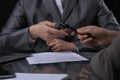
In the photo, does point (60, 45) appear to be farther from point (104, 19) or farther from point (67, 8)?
point (104, 19)

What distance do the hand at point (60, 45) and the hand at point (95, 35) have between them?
97 millimetres

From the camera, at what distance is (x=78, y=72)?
51.6 inches

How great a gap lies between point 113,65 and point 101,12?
48.1 inches

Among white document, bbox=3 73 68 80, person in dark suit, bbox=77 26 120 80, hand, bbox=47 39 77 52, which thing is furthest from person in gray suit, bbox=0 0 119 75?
person in dark suit, bbox=77 26 120 80

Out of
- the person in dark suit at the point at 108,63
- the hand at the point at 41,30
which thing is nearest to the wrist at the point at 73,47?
the hand at the point at 41,30

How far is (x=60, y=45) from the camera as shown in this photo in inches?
71.1

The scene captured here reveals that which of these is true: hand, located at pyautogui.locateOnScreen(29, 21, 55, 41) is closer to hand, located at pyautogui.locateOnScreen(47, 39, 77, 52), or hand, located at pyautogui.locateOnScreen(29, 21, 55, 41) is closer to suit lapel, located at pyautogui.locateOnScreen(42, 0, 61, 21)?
hand, located at pyautogui.locateOnScreen(47, 39, 77, 52)

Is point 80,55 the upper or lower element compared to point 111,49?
lower

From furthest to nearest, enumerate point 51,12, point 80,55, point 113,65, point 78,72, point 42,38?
point 51,12, point 42,38, point 80,55, point 78,72, point 113,65

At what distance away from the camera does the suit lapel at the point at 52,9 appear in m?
2.03

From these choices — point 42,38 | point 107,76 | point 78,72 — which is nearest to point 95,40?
point 42,38

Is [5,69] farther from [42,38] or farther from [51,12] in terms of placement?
[51,12]

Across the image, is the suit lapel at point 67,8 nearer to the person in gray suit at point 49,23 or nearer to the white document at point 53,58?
the person in gray suit at point 49,23

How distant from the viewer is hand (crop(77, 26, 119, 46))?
65.7 inches
